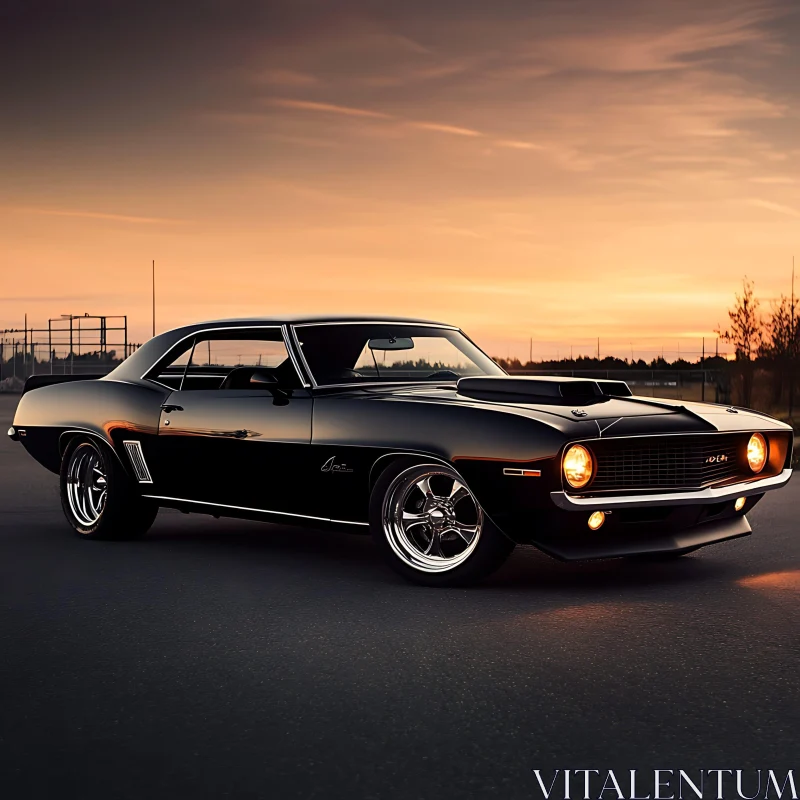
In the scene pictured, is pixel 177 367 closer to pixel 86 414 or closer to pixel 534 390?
pixel 86 414

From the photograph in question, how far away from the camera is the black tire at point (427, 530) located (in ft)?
22.7

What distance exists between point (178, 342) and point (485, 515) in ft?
10.5

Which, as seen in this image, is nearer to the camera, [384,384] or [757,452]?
[757,452]

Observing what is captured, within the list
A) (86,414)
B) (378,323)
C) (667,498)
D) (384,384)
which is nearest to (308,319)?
(378,323)

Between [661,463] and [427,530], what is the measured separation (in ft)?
4.47

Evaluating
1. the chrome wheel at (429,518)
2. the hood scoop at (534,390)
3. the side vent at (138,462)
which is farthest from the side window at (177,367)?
the chrome wheel at (429,518)

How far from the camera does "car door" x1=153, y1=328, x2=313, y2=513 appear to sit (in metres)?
7.74

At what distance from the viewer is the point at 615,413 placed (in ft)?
22.8

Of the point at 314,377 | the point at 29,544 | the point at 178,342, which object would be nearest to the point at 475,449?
the point at 314,377

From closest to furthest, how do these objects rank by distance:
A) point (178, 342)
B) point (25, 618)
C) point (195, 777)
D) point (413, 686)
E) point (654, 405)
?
point (195, 777), point (413, 686), point (25, 618), point (654, 405), point (178, 342)

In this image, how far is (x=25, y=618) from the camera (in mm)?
6211

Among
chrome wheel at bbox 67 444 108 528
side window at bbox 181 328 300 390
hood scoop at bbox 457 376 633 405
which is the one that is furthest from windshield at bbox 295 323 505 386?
chrome wheel at bbox 67 444 108 528

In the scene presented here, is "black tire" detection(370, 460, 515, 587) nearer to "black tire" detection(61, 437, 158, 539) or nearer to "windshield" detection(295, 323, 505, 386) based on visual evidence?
"windshield" detection(295, 323, 505, 386)

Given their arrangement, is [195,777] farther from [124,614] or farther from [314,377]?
[314,377]
